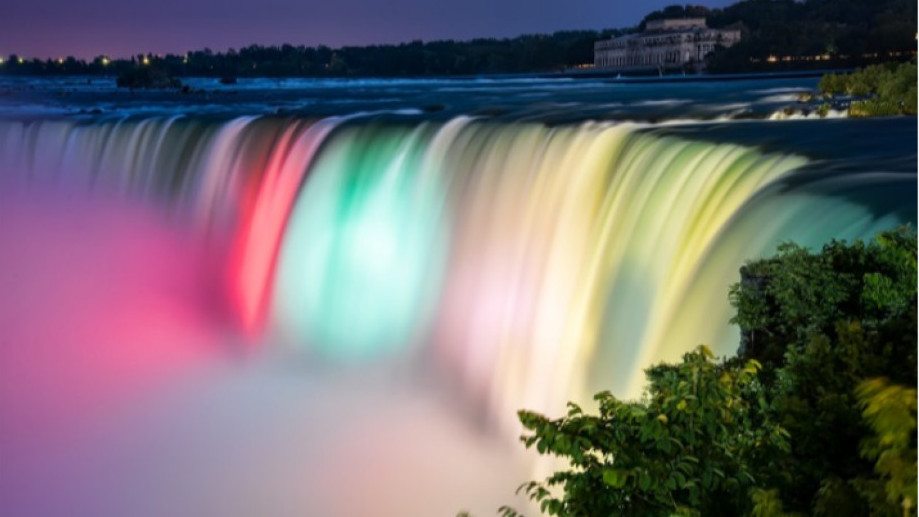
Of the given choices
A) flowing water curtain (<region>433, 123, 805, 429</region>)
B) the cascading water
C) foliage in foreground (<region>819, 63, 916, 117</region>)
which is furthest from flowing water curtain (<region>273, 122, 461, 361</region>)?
foliage in foreground (<region>819, 63, 916, 117</region>)

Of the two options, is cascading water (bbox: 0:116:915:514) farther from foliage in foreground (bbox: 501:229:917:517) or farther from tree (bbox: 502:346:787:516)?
tree (bbox: 502:346:787:516)

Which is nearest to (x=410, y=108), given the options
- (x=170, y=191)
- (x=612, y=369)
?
(x=170, y=191)

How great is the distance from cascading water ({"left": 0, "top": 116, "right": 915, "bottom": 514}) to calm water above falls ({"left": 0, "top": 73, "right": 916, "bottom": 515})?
0.16 ft

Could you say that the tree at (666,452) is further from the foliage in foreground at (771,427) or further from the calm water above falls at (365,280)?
the calm water above falls at (365,280)

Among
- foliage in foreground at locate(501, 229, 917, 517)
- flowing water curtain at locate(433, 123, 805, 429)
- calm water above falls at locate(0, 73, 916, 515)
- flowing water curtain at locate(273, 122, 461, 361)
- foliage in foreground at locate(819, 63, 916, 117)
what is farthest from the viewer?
foliage in foreground at locate(819, 63, 916, 117)

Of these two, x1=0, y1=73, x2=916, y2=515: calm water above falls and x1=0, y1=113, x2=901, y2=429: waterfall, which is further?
x1=0, y1=73, x2=916, y2=515: calm water above falls

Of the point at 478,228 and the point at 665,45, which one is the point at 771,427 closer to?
the point at 478,228

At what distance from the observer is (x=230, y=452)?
15.7 m

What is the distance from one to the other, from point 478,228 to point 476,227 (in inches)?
2.4

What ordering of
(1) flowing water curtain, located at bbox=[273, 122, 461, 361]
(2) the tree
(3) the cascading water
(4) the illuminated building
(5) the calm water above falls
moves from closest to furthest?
(2) the tree, (3) the cascading water, (5) the calm water above falls, (1) flowing water curtain, located at bbox=[273, 122, 461, 361], (4) the illuminated building

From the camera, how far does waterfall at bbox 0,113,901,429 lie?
480 inches

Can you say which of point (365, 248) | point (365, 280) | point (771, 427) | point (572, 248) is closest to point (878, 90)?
point (572, 248)

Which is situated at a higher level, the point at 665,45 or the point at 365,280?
the point at 665,45

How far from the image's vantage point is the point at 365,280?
20.5 meters
